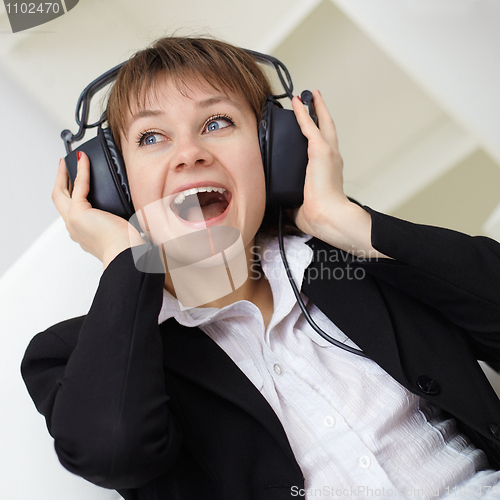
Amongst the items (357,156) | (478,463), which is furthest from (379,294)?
(357,156)

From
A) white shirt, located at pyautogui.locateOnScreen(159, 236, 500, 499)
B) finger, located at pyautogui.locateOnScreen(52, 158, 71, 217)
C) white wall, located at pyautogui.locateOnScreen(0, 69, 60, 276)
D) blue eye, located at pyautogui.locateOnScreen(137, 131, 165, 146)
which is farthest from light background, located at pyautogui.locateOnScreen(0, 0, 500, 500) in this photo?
white shirt, located at pyautogui.locateOnScreen(159, 236, 500, 499)

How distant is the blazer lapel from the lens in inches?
36.2

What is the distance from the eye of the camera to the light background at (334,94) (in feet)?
5.00

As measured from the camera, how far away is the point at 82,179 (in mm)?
1163

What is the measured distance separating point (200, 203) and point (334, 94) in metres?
0.90

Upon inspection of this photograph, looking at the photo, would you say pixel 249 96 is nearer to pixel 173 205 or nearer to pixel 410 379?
pixel 173 205

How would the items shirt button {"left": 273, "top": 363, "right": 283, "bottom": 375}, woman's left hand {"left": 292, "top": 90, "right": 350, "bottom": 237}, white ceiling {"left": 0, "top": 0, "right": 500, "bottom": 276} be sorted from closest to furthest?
shirt button {"left": 273, "top": 363, "right": 283, "bottom": 375} < woman's left hand {"left": 292, "top": 90, "right": 350, "bottom": 237} < white ceiling {"left": 0, "top": 0, "right": 500, "bottom": 276}

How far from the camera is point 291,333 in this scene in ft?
3.67

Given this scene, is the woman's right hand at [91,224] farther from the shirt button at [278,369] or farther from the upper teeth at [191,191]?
the shirt button at [278,369]

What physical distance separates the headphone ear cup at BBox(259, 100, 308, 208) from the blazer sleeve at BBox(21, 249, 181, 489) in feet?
1.43

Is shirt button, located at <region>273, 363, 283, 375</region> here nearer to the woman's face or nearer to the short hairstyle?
the woman's face

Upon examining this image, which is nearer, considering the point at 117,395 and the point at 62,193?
the point at 117,395

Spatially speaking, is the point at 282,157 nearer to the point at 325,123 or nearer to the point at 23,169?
the point at 325,123

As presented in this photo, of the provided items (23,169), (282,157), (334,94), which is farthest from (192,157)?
(334,94)
